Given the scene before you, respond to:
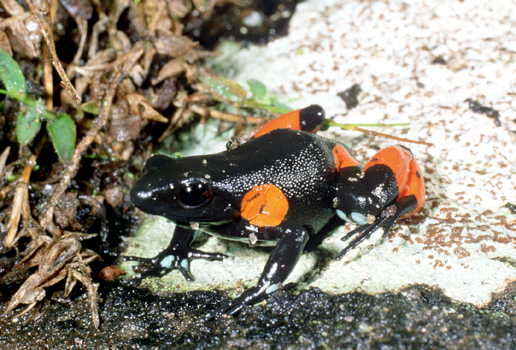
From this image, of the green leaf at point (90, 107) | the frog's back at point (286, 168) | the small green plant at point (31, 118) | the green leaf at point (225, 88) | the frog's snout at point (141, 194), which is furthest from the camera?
the green leaf at point (225, 88)

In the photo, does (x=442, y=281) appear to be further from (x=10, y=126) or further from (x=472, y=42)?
(x=10, y=126)

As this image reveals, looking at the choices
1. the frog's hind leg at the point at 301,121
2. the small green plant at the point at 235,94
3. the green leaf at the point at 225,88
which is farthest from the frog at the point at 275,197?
the green leaf at the point at 225,88

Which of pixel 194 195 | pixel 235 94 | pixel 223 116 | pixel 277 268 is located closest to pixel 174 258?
pixel 194 195

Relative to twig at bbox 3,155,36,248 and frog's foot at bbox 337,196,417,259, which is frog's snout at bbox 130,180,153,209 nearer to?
twig at bbox 3,155,36,248

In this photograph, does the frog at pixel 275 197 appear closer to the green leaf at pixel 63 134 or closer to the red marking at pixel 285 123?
the red marking at pixel 285 123

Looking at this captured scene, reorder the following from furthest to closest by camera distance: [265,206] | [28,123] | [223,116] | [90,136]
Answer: [223,116], [90,136], [28,123], [265,206]

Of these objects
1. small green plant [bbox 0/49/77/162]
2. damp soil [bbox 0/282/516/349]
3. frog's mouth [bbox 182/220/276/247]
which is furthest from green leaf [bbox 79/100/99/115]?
damp soil [bbox 0/282/516/349]

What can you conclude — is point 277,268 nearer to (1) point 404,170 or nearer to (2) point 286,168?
(2) point 286,168
